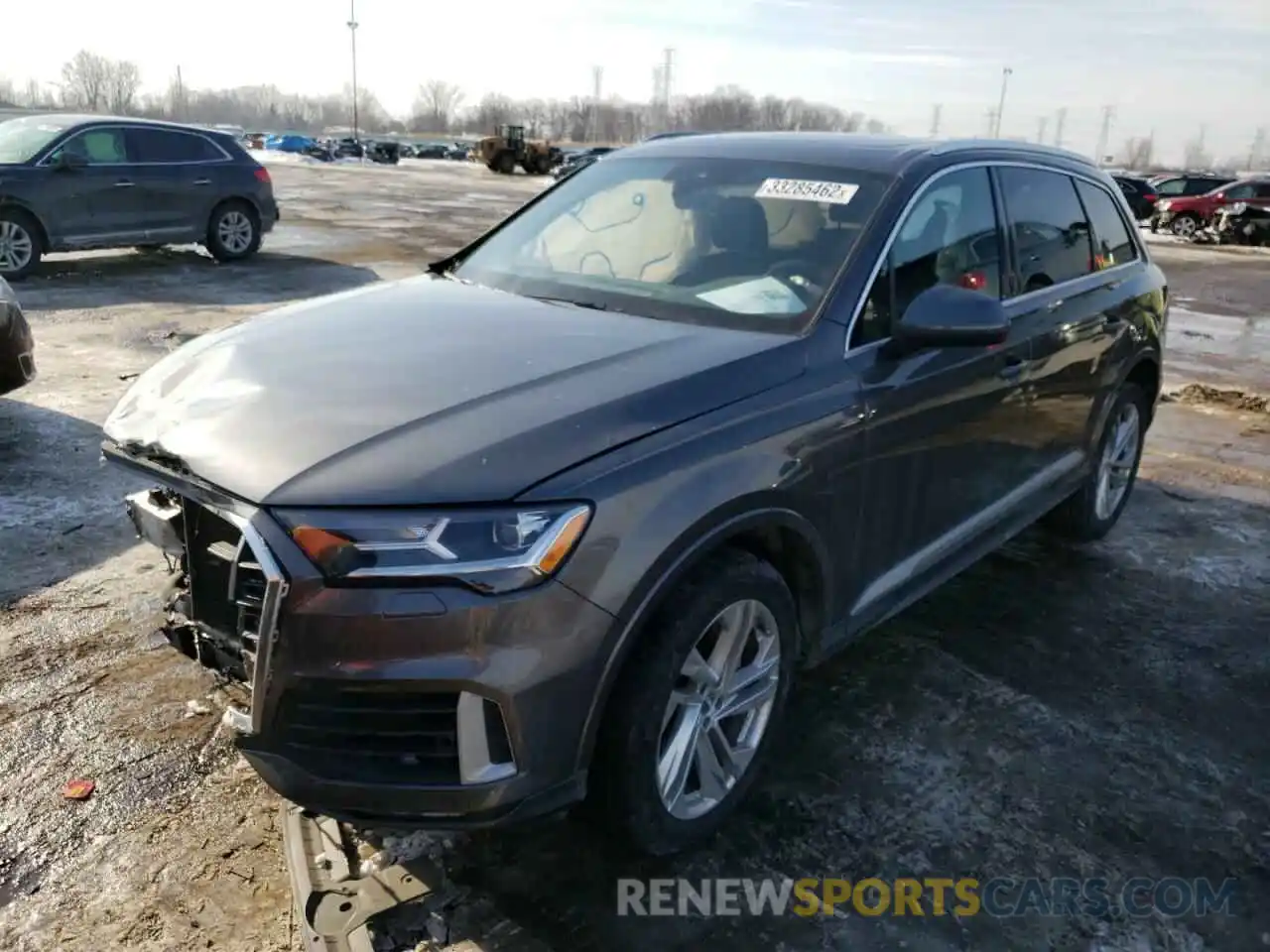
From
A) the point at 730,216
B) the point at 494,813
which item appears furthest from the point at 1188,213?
the point at 494,813

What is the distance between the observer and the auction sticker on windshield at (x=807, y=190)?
333 cm

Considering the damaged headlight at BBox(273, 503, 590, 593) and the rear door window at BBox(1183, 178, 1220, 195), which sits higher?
the rear door window at BBox(1183, 178, 1220, 195)

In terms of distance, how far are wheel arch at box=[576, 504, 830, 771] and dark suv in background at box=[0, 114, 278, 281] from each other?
11167 millimetres

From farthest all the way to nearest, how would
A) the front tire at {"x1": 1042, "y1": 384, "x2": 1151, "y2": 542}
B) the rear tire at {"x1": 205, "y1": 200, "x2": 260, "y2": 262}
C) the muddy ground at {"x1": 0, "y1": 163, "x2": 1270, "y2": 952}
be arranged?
the rear tire at {"x1": 205, "y1": 200, "x2": 260, "y2": 262} → the front tire at {"x1": 1042, "y1": 384, "x2": 1151, "y2": 542} → the muddy ground at {"x1": 0, "y1": 163, "x2": 1270, "y2": 952}

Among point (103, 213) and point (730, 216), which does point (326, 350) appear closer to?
point (730, 216)

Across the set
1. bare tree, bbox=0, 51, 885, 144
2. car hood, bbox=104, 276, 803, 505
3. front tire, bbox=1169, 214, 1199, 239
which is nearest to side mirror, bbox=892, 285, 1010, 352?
car hood, bbox=104, 276, 803, 505

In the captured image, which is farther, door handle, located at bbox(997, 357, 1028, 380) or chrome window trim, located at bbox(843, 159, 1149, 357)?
door handle, located at bbox(997, 357, 1028, 380)

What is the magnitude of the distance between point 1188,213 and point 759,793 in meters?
29.3

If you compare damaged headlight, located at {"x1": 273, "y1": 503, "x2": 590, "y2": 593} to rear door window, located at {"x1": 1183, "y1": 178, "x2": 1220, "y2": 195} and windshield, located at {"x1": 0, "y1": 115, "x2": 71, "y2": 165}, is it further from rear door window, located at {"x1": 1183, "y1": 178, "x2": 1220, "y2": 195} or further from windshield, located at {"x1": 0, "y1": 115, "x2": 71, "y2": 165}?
rear door window, located at {"x1": 1183, "y1": 178, "x2": 1220, "y2": 195}

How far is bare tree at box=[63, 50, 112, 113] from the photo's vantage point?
135875 millimetres

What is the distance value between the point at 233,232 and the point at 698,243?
11456mm

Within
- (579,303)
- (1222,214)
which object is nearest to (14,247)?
(579,303)

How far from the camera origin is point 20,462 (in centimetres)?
542

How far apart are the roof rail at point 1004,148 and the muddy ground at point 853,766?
5.95 feet
